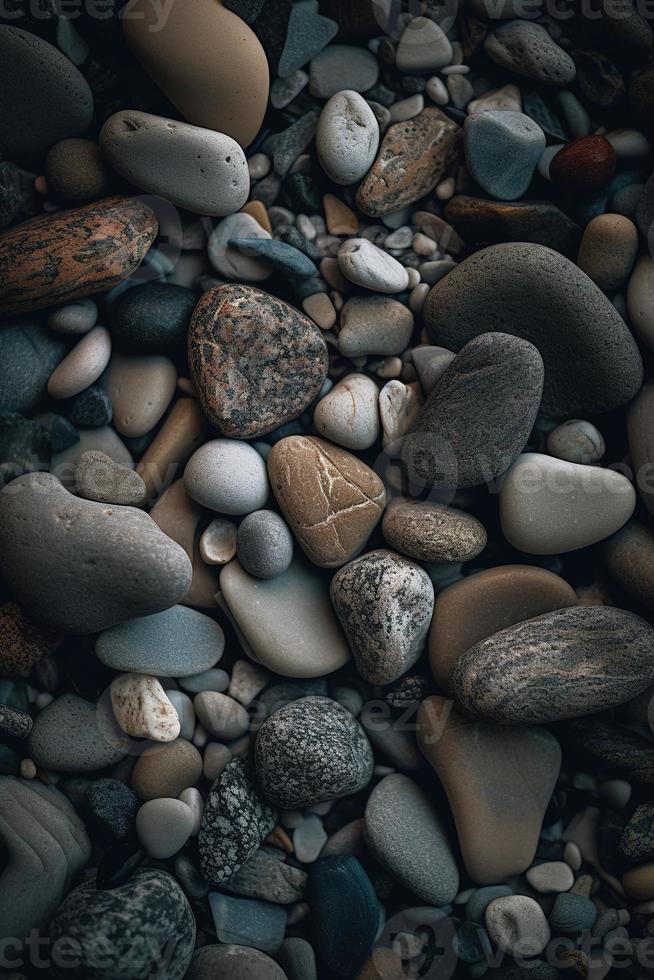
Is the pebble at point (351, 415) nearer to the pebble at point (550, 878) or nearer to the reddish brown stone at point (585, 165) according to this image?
the reddish brown stone at point (585, 165)

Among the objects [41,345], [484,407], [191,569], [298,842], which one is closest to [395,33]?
[484,407]

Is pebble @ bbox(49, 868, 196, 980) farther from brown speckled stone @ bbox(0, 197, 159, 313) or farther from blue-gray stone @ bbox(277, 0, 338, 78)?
blue-gray stone @ bbox(277, 0, 338, 78)

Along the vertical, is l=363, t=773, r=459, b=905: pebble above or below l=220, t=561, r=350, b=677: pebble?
below

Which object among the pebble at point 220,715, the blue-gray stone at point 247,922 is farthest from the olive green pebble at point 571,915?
the pebble at point 220,715

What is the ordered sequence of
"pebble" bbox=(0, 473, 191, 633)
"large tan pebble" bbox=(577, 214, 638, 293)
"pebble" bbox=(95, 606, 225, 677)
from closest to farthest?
"pebble" bbox=(0, 473, 191, 633) → "pebble" bbox=(95, 606, 225, 677) → "large tan pebble" bbox=(577, 214, 638, 293)

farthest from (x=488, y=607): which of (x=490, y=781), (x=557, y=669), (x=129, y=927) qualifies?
(x=129, y=927)

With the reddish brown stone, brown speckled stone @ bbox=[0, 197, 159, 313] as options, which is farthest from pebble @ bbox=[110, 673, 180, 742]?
the reddish brown stone
